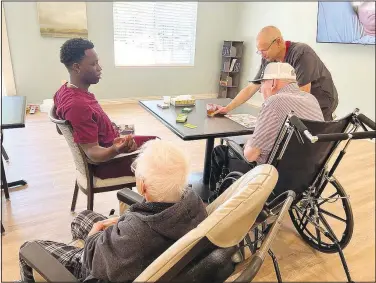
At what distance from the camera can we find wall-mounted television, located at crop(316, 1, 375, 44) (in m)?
3.41

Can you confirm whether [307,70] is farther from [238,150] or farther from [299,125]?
[299,125]

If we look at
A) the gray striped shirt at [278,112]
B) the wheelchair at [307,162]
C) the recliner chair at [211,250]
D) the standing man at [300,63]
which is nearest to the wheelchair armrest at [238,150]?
the wheelchair at [307,162]

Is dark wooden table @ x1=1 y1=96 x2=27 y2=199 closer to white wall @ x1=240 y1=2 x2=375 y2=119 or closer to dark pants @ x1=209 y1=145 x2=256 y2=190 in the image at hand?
dark pants @ x1=209 y1=145 x2=256 y2=190

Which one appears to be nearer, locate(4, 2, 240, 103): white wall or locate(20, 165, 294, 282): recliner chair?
locate(20, 165, 294, 282): recliner chair

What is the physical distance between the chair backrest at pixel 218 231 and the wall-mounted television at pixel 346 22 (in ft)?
10.1

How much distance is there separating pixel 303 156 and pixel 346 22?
124 inches

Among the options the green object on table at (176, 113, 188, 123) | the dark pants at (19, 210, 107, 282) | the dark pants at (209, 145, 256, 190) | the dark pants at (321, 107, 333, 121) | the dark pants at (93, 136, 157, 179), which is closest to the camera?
the dark pants at (19, 210, 107, 282)

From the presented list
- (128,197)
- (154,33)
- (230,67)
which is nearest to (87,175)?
(128,197)

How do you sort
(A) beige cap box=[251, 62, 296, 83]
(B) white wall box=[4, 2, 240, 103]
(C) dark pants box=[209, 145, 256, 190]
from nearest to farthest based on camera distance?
(A) beige cap box=[251, 62, 296, 83]
(C) dark pants box=[209, 145, 256, 190]
(B) white wall box=[4, 2, 240, 103]

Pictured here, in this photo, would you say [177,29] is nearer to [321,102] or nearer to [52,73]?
[52,73]

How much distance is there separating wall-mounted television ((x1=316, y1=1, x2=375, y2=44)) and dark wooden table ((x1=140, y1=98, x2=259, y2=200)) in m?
2.04

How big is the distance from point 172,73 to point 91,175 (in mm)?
4409

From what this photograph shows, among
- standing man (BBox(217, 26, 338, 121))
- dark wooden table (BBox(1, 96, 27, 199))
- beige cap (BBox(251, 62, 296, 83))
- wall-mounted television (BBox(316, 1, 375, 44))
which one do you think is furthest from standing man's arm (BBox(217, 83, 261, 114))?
wall-mounted television (BBox(316, 1, 375, 44))

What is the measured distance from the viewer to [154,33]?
5.57m
